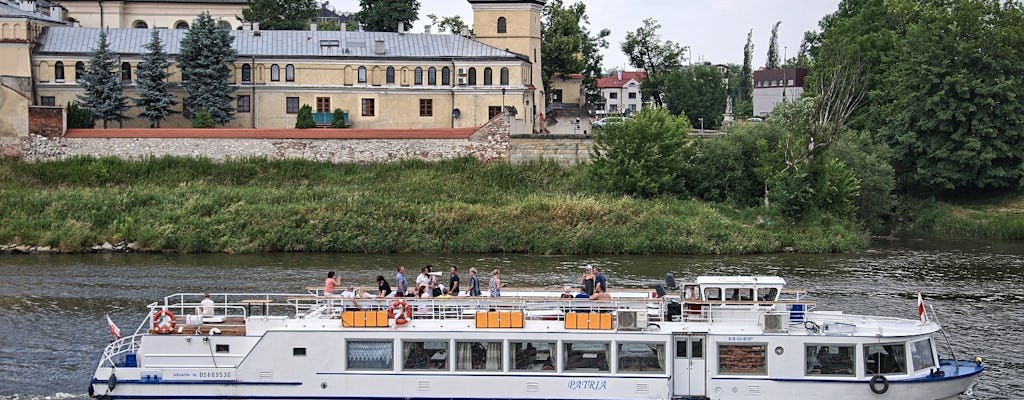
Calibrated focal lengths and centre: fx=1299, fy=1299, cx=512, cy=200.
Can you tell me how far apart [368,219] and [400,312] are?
23421 millimetres

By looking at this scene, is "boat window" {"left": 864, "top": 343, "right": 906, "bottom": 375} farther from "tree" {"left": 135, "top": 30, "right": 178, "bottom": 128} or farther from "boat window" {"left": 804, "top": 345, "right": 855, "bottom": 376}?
"tree" {"left": 135, "top": 30, "right": 178, "bottom": 128}

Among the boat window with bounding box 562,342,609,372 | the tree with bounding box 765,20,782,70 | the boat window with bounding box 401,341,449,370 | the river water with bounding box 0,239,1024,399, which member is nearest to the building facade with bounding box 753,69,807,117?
the tree with bounding box 765,20,782,70

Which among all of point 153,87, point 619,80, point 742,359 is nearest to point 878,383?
point 742,359

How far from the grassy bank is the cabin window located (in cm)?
2217

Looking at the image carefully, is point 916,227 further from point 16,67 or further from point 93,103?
point 16,67

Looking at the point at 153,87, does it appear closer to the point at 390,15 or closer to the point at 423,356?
the point at 390,15

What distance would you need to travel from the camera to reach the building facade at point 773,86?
104863mm

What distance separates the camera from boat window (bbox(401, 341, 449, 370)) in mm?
23094

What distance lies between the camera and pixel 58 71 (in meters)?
60.0

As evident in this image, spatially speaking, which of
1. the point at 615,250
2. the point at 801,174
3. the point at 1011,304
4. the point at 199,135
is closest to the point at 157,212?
the point at 199,135

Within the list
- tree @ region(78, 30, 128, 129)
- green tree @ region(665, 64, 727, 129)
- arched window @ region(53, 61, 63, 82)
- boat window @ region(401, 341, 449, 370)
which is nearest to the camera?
boat window @ region(401, 341, 449, 370)

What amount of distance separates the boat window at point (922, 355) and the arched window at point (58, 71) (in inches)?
1860

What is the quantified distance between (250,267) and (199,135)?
14971 millimetres

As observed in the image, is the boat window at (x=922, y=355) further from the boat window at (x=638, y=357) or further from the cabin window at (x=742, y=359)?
the boat window at (x=638, y=357)
